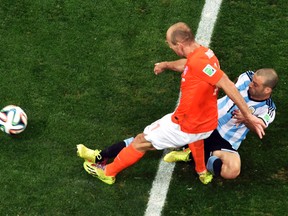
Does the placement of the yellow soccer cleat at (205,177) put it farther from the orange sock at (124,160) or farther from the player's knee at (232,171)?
the orange sock at (124,160)

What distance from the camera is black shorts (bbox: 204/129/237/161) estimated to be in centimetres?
674

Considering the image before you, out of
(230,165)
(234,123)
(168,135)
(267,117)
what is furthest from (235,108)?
(168,135)

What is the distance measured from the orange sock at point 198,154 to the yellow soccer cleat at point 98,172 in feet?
2.94

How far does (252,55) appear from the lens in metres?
7.88

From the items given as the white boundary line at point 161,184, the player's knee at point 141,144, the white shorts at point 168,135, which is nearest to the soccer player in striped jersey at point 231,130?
the white boundary line at point 161,184

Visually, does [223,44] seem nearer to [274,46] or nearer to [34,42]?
[274,46]

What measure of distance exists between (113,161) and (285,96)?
228 cm

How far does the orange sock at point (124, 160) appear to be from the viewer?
21.2 feet

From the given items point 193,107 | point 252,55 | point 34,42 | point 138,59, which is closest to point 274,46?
point 252,55

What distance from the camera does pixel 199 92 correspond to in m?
5.83

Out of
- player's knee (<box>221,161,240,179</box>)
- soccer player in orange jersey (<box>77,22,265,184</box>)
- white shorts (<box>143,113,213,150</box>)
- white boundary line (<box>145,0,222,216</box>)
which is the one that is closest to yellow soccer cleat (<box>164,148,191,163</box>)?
white boundary line (<box>145,0,222,216</box>)

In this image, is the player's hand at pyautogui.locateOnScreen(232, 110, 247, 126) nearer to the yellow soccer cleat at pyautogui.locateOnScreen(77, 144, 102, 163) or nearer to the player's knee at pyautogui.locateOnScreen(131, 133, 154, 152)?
the player's knee at pyautogui.locateOnScreen(131, 133, 154, 152)

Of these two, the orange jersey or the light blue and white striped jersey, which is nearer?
the orange jersey

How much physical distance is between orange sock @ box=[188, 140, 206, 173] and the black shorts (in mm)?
192
